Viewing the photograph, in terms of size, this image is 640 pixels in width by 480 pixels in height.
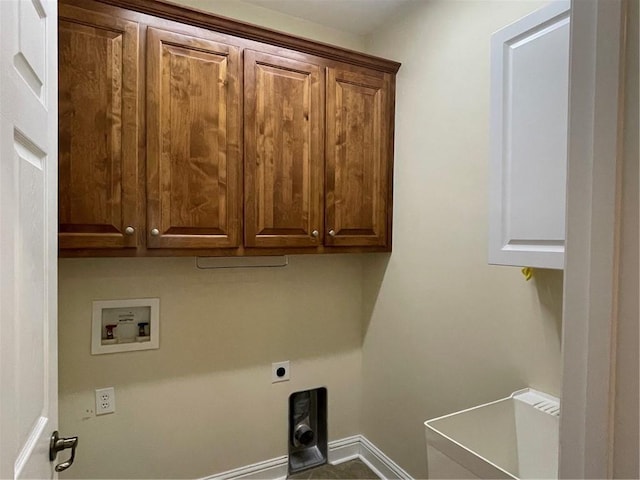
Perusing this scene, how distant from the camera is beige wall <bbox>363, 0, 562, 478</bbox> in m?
1.52

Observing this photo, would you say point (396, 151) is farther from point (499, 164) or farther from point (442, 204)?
point (499, 164)

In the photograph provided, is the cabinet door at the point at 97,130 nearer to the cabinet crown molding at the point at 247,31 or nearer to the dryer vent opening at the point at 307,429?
the cabinet crown molding at the point at 247,31

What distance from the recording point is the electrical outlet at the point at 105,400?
1.79 m

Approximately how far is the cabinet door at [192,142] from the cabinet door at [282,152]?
7 cm

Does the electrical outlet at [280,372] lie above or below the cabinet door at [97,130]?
below

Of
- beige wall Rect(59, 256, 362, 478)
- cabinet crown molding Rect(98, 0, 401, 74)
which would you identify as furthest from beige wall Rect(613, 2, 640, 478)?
beige wall Rect(59, 256, 362, 478)

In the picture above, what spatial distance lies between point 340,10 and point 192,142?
1.14 metres

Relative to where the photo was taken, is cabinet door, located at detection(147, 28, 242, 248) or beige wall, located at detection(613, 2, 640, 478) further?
cabinet door, located at detection(147, 28, 242, 248)

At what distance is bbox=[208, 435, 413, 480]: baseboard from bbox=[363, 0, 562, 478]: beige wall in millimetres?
74

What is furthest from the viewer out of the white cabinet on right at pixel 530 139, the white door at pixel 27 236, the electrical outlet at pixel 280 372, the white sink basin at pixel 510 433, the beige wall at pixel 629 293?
the electrical outlet at pixel 280 372

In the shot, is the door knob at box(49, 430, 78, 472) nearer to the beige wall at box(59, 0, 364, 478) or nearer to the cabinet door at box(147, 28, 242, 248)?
the cabinet door at box(147, 28, 242, 248)

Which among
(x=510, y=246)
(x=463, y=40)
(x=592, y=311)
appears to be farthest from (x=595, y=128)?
(x=463, y=40)

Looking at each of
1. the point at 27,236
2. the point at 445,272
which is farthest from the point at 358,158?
the point at 27,236

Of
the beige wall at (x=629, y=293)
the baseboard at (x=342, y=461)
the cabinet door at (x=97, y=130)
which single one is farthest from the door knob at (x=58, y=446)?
the baseboard at (x=342, y=461)
